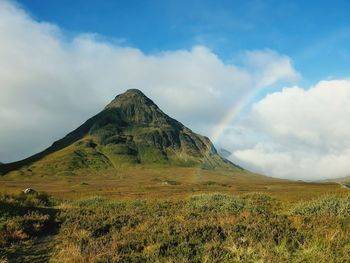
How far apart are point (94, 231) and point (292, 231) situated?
777 centimetres

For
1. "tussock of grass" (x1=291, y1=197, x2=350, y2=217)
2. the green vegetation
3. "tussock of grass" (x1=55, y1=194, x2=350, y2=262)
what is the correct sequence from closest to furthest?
"tussock of grass" (x1=55, y1=194, x2=350, y2=262) → the green vegetation → "tussock of grass" (x1=291, y1=197, x2=350, y2=217)

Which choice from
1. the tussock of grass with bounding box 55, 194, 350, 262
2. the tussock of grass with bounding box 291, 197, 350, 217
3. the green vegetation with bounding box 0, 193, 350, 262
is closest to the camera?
the tussock of grass with bounding box 55, 194, 350, 262

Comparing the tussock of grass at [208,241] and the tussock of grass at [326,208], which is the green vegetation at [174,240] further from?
the tussock of grass at [326,208]

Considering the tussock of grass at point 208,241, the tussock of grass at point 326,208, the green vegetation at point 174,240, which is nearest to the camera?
the tussock of grass at point 208,241

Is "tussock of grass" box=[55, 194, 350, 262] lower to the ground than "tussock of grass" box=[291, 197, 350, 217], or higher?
lower

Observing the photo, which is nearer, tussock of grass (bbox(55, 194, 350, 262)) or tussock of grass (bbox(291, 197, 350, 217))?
tussock of grass (bbox(55, 194, 350, 262))

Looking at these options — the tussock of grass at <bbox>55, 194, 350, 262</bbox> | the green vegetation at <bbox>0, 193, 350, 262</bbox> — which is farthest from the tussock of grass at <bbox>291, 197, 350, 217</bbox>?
the tussock of grass at <bbox>55, 194, 350, 262</bbox>

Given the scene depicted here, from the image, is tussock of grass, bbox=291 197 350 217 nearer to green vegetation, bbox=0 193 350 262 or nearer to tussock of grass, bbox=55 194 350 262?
green vegetation, bbox=0 193 350 262

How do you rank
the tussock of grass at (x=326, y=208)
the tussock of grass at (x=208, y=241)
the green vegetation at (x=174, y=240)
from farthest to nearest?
the tussock of grass at (x=326, y=208)
the green vegetation at (x=174, y=240)
the tussock of grass at (x=208, y=241)

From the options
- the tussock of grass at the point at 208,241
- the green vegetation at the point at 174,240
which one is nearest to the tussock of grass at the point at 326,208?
the green vegetation at the point at 174,240

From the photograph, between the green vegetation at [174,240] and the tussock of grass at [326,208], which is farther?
the tussock of grass at [326,208]

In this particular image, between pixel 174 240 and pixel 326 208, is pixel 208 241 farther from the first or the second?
pixel 326 208

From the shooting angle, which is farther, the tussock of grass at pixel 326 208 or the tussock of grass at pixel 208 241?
the tussock of grass at pixel 326 208

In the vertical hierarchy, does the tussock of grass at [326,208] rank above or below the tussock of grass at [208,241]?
above
